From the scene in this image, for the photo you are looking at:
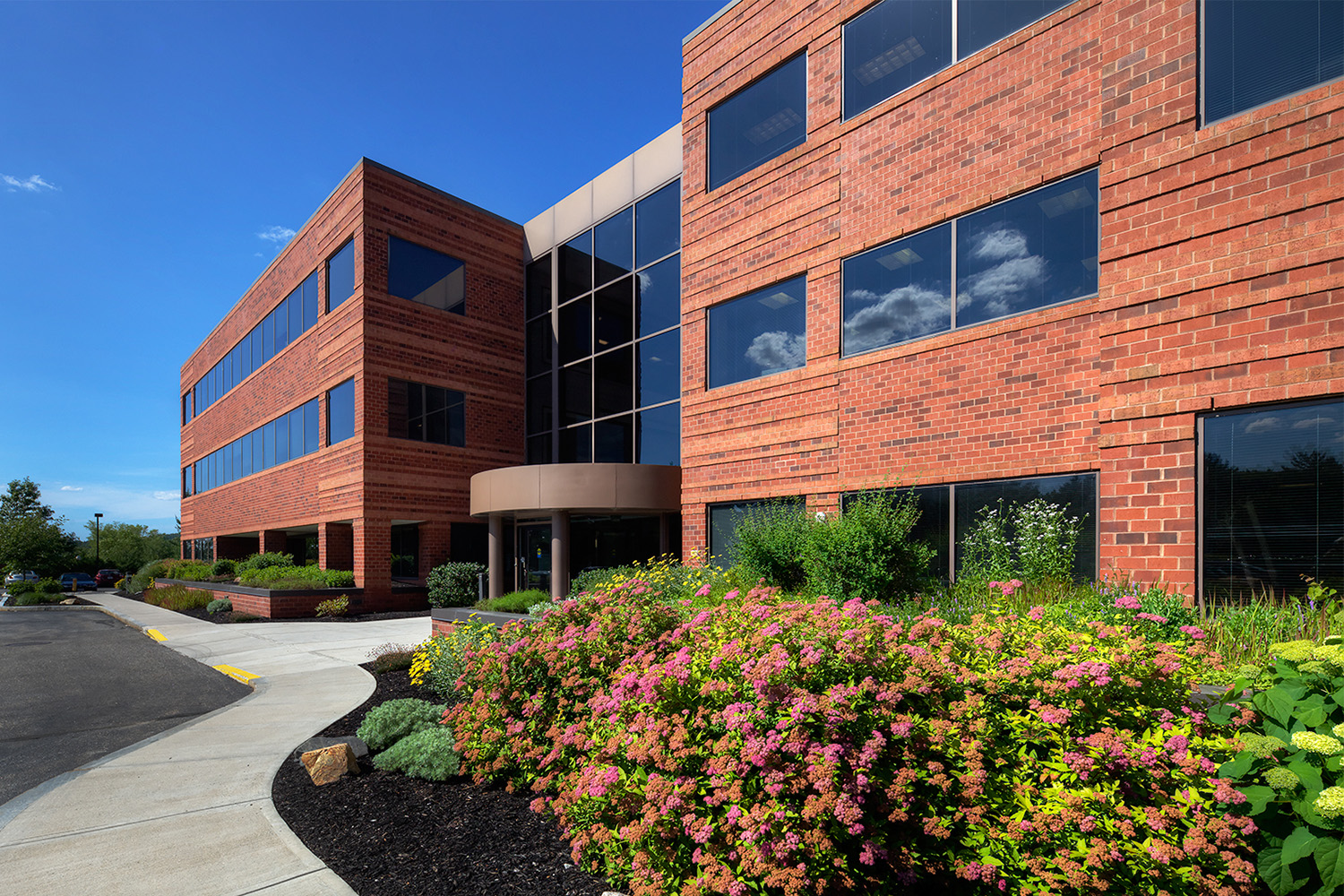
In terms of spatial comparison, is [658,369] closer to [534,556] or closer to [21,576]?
[534,556]

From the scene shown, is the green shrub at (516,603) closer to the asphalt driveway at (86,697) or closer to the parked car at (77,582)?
the asphalt driveway at (86,697)

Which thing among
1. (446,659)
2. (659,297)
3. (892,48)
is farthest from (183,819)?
(659,297)

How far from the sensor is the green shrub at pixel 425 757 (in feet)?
19.6

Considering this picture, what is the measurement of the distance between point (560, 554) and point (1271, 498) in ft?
43.7

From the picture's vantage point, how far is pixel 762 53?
1307 cm

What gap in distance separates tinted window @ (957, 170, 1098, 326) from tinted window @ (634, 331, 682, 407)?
9127 millimetres

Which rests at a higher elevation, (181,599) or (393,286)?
(393,286)

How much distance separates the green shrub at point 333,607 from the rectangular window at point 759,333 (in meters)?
13.6

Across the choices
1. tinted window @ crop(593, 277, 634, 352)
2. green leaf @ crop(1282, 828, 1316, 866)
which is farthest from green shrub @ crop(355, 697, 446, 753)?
tinted window @ crop(593, 277, 634, 352)

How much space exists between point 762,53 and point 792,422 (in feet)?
22.9

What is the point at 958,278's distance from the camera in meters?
10.1

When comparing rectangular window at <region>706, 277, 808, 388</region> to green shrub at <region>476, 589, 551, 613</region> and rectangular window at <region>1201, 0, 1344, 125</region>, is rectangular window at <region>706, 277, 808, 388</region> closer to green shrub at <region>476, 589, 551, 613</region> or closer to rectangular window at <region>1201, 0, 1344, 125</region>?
green shrub at <region>476, 589, 551, 613</region>

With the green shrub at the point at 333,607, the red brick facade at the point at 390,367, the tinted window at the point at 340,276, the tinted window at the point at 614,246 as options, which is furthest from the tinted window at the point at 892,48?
the green shrub at the point at 333,607

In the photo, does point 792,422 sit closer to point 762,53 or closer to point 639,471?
point 639,471
